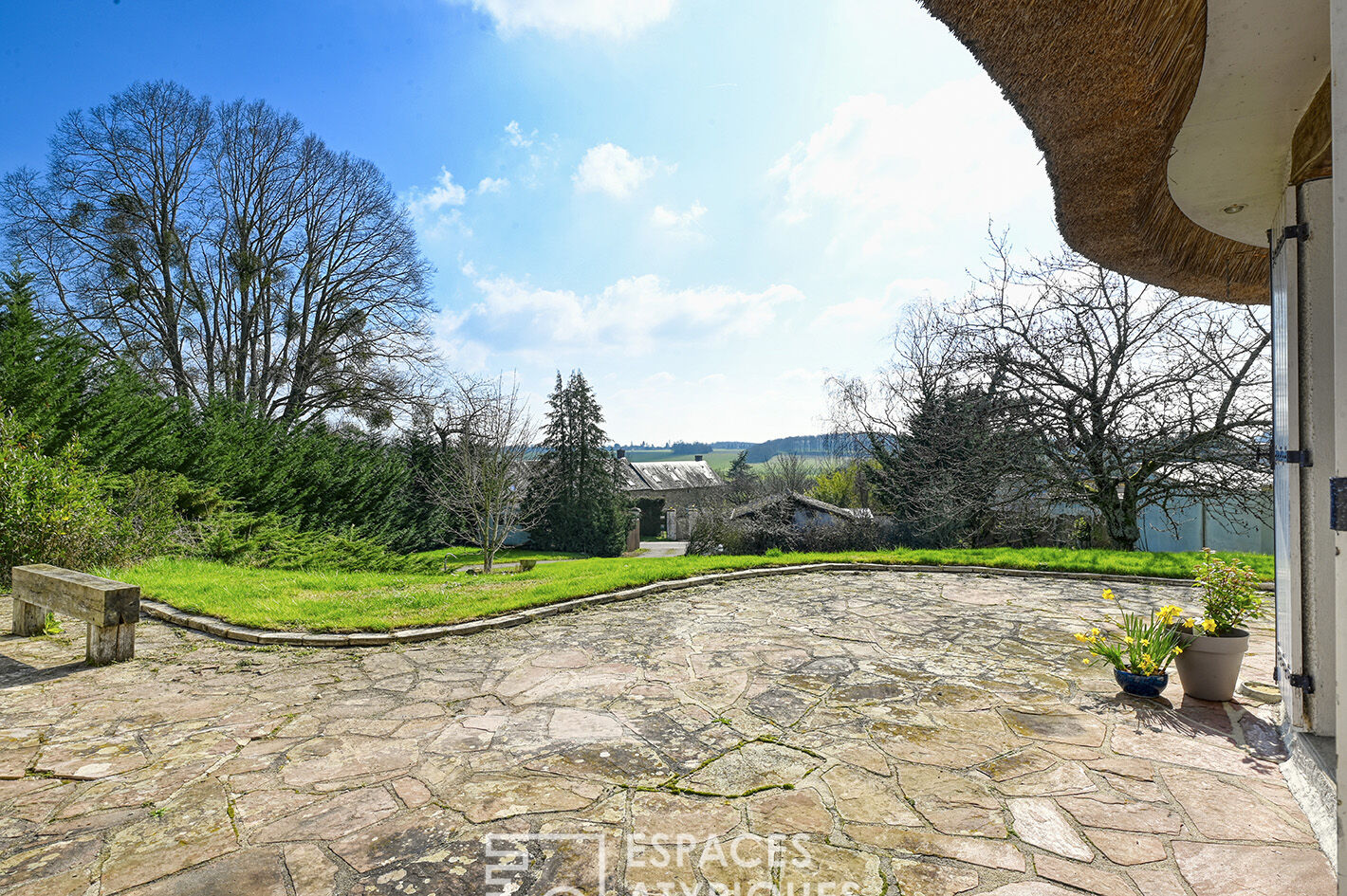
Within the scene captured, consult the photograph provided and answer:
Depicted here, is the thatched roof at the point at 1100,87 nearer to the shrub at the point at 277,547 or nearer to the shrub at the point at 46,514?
the shrub at the point at 46,514

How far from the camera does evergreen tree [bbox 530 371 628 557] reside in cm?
2777

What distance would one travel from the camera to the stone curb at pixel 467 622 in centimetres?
518

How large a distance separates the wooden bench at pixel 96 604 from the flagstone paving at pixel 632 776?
167 mm

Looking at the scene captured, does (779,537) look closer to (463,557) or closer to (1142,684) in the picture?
(1142,684)

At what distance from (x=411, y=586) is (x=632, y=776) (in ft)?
19.6

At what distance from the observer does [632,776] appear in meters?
2.85

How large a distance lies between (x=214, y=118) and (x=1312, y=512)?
75.0 ft

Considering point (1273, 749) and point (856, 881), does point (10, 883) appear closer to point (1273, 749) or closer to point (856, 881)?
point (856, 881)

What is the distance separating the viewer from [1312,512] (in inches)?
115

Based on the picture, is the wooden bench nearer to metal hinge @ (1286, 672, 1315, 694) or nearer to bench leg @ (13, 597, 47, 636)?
bench leg @ (13, 597, 47, 636)

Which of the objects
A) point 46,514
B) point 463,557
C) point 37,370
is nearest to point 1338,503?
point 46,514

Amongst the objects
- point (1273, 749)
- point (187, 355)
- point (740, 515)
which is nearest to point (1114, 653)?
point (1273, 749)

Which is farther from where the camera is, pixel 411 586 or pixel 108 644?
pixel 411 586

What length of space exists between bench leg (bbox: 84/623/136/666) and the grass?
3.13 feet
